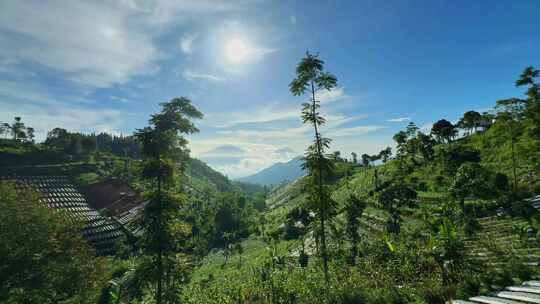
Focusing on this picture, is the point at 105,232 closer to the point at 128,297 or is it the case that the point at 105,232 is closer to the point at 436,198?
the point at 128,297

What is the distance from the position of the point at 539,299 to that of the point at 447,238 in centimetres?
621

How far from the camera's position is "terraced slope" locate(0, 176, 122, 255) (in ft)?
231

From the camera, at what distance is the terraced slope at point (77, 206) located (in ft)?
231

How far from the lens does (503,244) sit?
16219 mm

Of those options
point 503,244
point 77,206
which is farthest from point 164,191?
point 77,206

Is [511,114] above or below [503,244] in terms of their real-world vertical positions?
above

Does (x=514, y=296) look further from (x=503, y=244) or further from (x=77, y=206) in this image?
(x=77, y=206)

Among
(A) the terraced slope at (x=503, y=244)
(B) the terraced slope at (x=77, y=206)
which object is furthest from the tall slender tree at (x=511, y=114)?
(B) the terraced slope at (x=77, y=206)

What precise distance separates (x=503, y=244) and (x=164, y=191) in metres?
20.2

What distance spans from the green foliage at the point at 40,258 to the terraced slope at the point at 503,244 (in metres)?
31.4

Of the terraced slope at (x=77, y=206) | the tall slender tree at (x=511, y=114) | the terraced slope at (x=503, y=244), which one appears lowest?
the terraced slope at (x=77, y=206)

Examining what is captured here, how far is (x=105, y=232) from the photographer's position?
74.8m

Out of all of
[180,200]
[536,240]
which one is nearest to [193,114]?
→ [180,200]

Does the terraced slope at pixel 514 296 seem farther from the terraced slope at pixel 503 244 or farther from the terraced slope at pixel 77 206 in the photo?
the terraced slope at pixel 77 206
